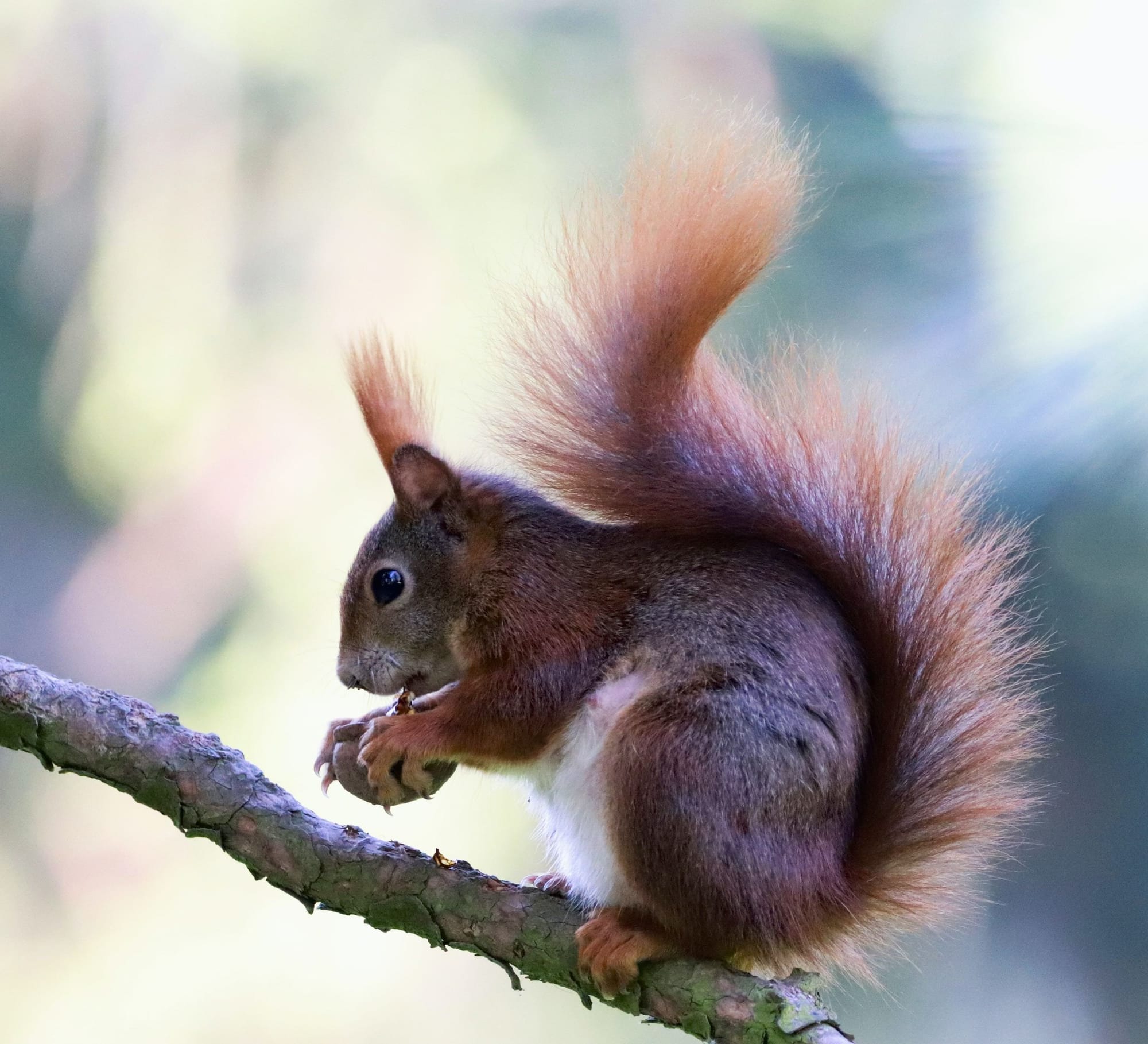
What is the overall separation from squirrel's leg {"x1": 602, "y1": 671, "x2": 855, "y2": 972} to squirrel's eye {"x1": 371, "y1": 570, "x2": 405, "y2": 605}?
449 millimetres

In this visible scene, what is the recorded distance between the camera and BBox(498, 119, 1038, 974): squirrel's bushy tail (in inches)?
55.1

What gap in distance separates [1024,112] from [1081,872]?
Answer: 1.55 m

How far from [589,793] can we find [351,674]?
17.3 inches

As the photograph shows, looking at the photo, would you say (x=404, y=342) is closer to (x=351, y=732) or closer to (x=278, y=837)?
(x=351, y=732)

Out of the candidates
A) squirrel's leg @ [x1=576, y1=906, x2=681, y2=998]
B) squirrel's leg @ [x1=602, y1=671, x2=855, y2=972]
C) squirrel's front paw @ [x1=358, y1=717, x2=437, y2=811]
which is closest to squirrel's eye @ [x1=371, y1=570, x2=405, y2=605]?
squirrel's front paw @ [x1=358, y1=717, x2=437, y2=811]

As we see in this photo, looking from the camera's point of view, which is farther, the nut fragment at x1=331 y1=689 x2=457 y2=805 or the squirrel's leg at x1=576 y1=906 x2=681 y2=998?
the nut fragment at x1=331 y1=689 x2=457 y2=805

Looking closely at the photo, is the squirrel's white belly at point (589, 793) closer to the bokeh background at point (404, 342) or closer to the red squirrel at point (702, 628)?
the red squirrel at point (702, 628)

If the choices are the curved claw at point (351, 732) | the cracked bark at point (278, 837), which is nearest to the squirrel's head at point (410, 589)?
the curved claw at point (351, 732)

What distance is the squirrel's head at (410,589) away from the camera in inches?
64.0

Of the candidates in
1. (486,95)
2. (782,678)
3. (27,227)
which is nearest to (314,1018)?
(782,678)

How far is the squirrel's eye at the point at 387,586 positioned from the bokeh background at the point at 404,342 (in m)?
0.62

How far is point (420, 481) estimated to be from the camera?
65.9 inches

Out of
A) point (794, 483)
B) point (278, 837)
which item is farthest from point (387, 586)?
point (794, 483)

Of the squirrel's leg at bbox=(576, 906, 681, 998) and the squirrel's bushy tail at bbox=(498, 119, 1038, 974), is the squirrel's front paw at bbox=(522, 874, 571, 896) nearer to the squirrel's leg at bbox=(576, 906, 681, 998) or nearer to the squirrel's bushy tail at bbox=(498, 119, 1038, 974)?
the squirrel's leg at bbox=(576, 906, 681, 998)
